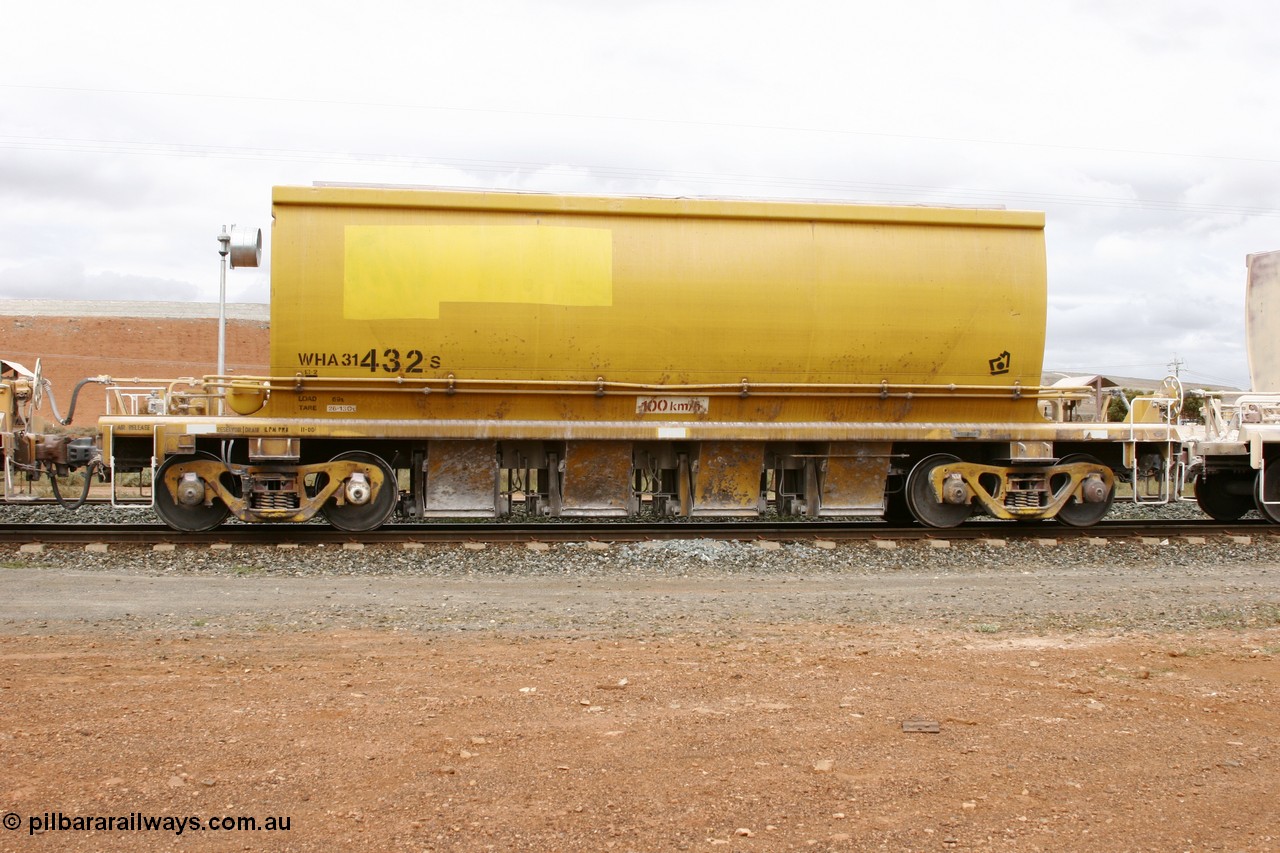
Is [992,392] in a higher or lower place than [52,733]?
higher

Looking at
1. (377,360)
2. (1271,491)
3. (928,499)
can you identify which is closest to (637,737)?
(377,360)

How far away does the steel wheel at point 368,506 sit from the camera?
36.2 ft

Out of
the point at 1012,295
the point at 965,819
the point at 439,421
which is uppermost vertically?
the point at 1012,295

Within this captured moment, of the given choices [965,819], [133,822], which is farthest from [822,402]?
[133,822]

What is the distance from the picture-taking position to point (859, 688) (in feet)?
17.0

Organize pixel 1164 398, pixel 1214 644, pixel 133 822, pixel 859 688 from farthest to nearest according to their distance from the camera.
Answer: pixel 1164 398
pixel 1214 644
pixel 859 688
pixel 133 822

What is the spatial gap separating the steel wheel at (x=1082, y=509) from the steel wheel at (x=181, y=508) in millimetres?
10484

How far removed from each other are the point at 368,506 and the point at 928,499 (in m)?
6.99

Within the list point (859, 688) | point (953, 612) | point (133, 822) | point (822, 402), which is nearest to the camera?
point (133, 822)

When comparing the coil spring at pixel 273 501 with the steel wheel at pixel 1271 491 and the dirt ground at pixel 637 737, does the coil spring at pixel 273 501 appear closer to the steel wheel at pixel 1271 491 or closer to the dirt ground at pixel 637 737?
the dirt ground at pixel 637 737

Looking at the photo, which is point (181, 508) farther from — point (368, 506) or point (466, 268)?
point (466, 268)

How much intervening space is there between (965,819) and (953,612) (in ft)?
14.1

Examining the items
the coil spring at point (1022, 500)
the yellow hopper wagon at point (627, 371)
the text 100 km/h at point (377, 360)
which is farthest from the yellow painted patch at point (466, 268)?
the coil spring at point (1022, 500)

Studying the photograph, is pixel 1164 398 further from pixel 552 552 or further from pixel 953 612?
pixel 552 552
